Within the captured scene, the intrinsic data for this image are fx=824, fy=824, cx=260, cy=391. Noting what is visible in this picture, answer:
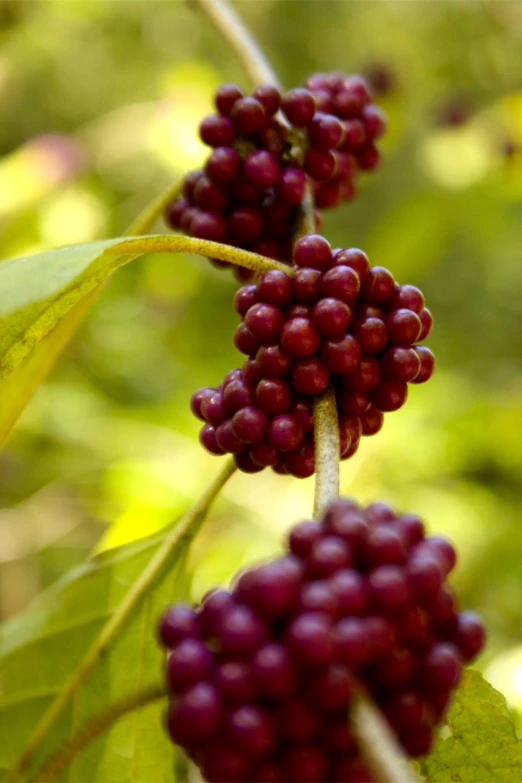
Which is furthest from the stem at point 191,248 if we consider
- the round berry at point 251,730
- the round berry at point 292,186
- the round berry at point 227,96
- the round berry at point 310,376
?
the round berry at point 251,730

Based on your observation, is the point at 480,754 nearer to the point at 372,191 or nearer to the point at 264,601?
the point at 264,601

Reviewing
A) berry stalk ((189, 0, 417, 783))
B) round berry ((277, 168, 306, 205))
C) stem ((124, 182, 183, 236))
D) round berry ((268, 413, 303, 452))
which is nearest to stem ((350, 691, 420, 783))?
berry stalk ((189, 0, 417, 783))

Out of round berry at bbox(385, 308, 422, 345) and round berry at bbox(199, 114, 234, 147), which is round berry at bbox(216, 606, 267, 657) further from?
round berry at bbox(199, 114, 234, 147)

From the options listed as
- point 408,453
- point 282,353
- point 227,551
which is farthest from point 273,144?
point 408,453

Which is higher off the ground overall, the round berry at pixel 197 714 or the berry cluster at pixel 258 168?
the berry cluster at pixel 258 168

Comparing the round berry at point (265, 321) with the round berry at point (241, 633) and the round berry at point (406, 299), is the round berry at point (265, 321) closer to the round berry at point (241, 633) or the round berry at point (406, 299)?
the round berry at point (406, 299)

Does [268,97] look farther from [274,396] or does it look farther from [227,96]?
[274,396]
